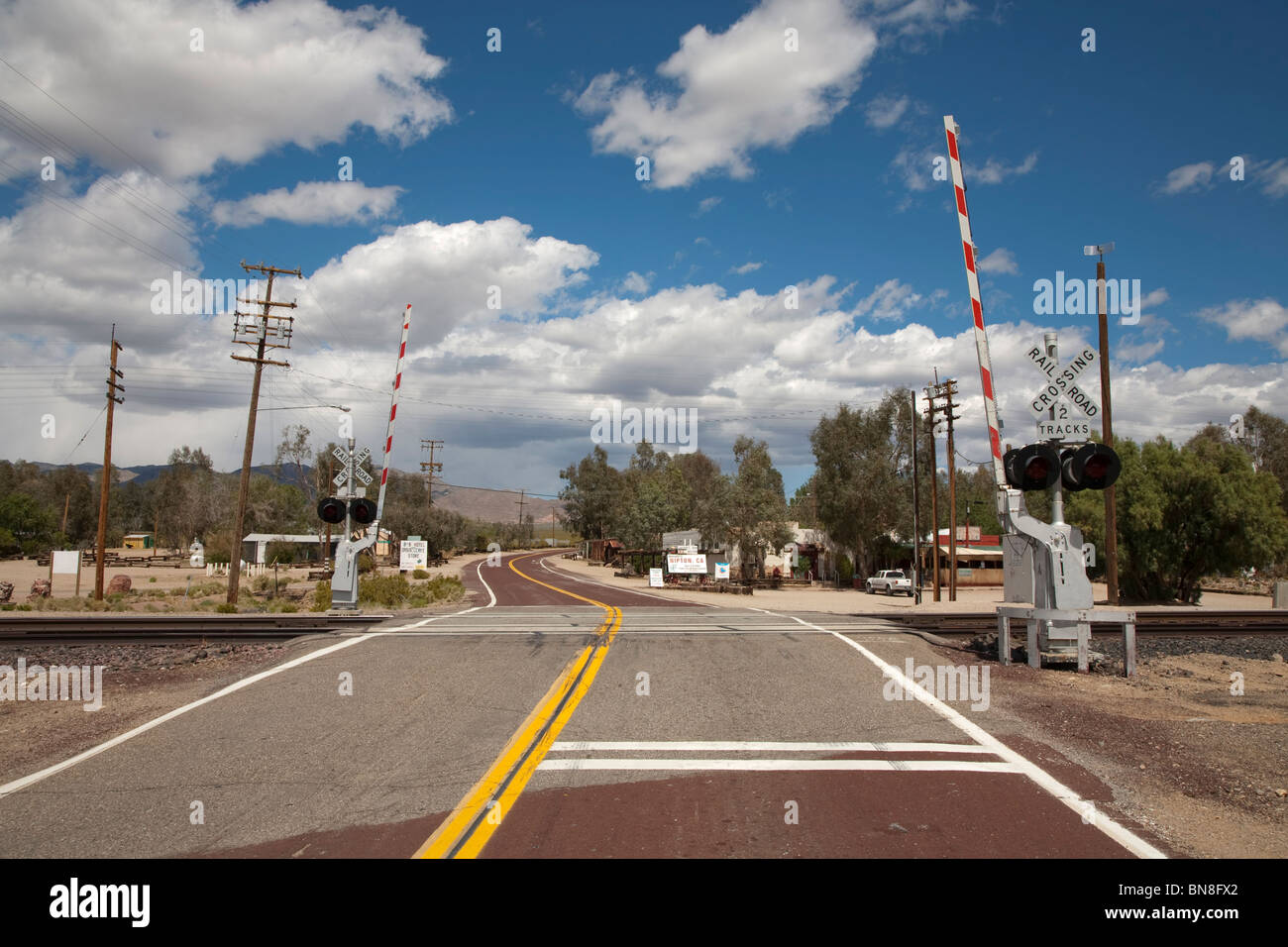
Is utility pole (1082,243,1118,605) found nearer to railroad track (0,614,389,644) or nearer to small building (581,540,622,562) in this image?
railroad track (0,614,389,644)

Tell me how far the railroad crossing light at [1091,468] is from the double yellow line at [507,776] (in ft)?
22.5

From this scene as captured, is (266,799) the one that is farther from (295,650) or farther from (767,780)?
(295,650)

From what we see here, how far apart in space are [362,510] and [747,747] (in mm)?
13249

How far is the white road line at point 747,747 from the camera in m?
6.99

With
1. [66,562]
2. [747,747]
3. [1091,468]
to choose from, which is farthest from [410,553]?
[747,747]

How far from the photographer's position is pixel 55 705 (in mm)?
9680

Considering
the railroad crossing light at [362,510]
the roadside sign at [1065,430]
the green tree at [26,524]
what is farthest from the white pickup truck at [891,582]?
the green tree at [26,524]

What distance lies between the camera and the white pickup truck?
167 ft

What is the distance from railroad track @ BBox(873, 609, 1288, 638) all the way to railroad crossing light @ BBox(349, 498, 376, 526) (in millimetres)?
11655

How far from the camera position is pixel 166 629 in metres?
15.7

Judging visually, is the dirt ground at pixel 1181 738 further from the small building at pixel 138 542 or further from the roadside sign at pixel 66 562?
the small building at pixel 138 542

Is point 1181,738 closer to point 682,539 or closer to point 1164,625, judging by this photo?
point 1164,625

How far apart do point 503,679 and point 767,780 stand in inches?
184
